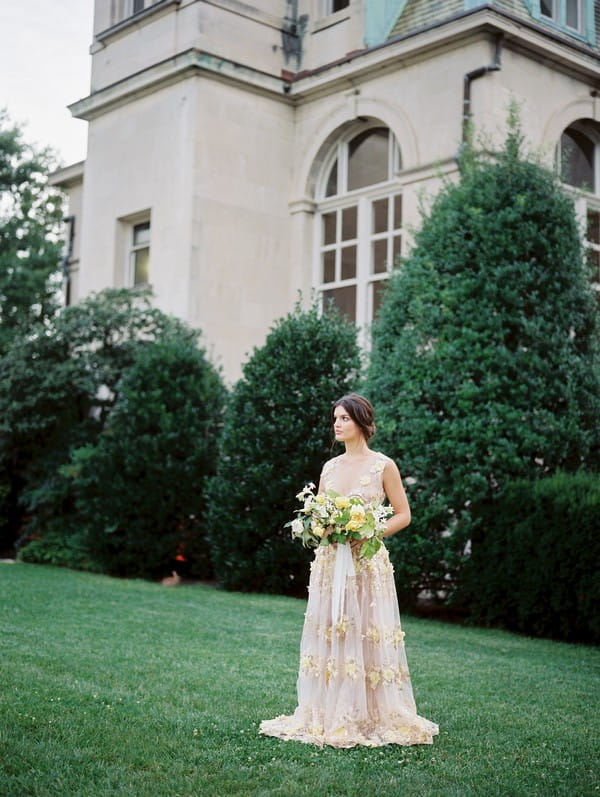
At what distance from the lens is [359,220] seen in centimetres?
1762

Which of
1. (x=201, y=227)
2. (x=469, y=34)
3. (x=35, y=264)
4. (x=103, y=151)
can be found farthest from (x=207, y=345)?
(x=35, y=264)

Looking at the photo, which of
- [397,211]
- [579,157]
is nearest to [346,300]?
[397,211]

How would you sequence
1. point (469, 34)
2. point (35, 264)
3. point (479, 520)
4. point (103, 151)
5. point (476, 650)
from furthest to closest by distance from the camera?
point (35, 264) < point (103, 151) < point (469, 34) < point (479, 520) < point (476, 650)

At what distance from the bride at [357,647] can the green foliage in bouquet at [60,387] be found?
10.2 m

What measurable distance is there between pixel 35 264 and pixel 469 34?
53.1 feet

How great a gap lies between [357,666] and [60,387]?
11.3 meters

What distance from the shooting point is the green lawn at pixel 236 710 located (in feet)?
16.2

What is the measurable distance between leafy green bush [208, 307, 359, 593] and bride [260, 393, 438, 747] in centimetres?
664

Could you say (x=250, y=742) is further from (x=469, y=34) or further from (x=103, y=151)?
(x=103, y=151)

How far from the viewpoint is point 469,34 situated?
1541 centimetres

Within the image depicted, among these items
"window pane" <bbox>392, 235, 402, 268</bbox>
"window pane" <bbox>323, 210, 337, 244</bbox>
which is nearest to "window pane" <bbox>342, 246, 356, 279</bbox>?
"window pane" <bbox>323, 210, 337, 244</bbox>

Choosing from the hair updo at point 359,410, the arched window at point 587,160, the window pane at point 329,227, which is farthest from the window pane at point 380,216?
the hair updo at point 359,410

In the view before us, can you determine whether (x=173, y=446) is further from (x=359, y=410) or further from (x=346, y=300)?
(x=359, y=410)

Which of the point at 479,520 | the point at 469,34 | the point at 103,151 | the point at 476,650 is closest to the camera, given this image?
the point at 476,650
